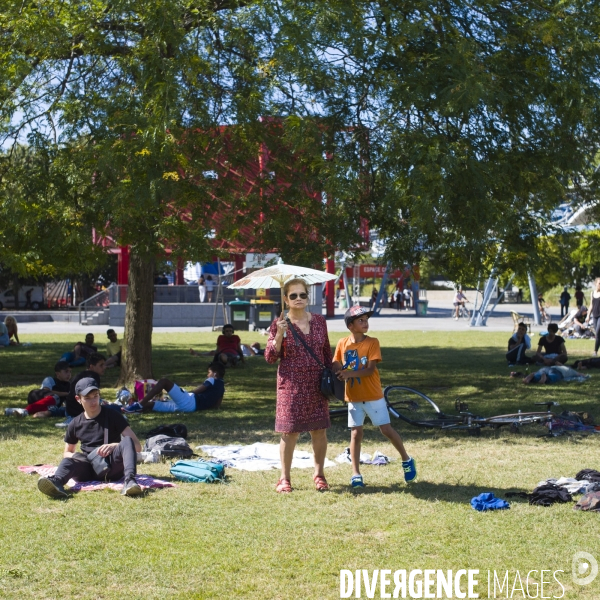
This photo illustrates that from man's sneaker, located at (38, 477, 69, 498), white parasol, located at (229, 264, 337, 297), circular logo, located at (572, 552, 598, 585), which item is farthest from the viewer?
white parasol, located at (229, 264, 337, 297)

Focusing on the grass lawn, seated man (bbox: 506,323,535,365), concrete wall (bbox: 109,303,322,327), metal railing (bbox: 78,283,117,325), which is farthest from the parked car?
the grass lawn

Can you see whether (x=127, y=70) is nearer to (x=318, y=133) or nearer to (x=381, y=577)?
(x=318, y=133)

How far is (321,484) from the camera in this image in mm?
7816

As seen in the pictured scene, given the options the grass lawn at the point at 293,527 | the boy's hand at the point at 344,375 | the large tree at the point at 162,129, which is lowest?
the grass lawn at the point at 293,527

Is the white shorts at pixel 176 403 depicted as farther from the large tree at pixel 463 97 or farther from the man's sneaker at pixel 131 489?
the man's sneaker at pixel 131 489

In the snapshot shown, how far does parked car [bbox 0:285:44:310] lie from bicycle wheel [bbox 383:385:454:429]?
40.7 metres

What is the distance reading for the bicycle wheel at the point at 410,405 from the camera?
453 inches

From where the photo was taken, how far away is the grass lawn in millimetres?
5395

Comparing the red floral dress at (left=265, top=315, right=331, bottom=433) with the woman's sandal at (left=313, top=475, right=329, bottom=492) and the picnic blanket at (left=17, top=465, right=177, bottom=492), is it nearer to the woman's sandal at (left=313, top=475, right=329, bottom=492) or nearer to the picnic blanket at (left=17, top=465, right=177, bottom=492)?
the woman's sandal at (left=313, top=475, right=329, bottom=492)

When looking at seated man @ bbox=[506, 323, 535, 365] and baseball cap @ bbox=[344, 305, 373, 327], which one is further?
seated man @ bbox=[506, 323, 535, 365]

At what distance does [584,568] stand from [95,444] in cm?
438

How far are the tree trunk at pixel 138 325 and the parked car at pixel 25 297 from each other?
36.0 metres

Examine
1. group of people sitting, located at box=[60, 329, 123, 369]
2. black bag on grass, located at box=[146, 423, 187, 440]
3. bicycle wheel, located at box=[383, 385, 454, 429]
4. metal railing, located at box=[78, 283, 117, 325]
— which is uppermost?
metal railing, located at box=[78, 283, 117, 325]

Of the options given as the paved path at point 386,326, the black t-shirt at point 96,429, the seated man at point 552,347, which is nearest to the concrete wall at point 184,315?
the paved path at point 386,326
